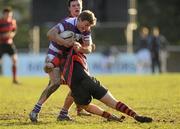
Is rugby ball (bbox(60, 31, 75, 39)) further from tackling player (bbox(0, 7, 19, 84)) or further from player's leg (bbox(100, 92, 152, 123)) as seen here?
tackling player (bbox(0, 7, 19, 84))

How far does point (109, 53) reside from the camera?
36.1 metres

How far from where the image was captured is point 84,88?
35.7ft

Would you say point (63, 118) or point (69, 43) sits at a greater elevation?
point (69, 43)

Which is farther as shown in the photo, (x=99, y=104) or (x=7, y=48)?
(x=7, y=48)

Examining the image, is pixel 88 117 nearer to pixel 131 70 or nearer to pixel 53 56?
pixel 53 56

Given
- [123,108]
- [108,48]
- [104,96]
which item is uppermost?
[104,96]

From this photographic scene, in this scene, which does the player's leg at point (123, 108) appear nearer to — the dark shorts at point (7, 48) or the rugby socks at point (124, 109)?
the rugby socks at point (124, 109)

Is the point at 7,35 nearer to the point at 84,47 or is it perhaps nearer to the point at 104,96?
the point at 84,47

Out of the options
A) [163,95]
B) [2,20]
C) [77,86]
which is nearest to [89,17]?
[77,86]

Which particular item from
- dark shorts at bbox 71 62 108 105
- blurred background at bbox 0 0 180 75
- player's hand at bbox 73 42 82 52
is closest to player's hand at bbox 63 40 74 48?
player's hand at bbox 73 42 82 52

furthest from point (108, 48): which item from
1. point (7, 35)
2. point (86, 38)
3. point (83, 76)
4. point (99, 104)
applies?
point (83, 76)

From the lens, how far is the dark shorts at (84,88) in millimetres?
10867

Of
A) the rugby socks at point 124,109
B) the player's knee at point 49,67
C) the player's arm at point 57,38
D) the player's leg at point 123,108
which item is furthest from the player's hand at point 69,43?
the rugby socks at point 124,109

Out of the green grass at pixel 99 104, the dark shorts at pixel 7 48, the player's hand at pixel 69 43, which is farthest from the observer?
the dark shorts at pixel 7 48
